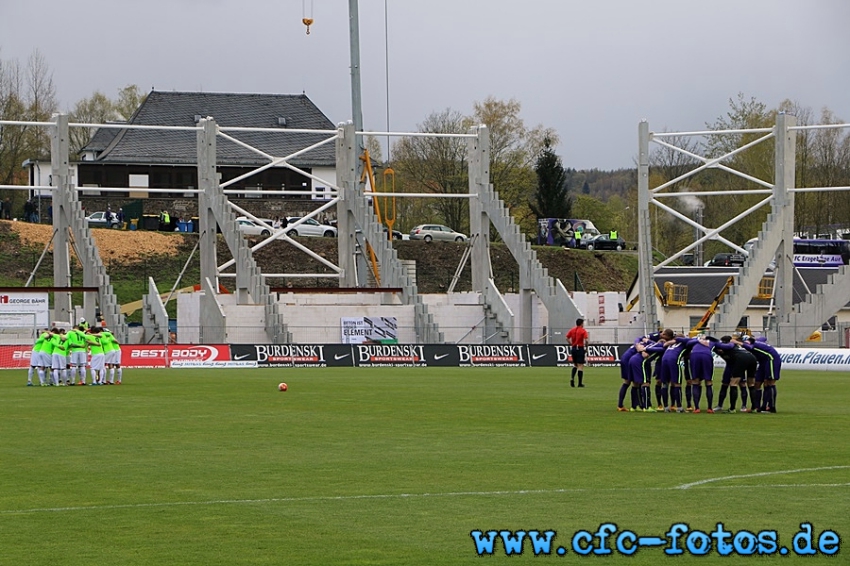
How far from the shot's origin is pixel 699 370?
25.8 m

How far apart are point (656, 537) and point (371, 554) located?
2.36 meters

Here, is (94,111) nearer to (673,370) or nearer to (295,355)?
(295,355)

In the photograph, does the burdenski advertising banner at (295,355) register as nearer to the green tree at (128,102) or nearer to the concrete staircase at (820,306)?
the concrete staircase at (820,306)

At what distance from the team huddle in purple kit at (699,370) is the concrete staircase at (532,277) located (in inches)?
1043

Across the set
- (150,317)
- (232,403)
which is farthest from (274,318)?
(232,403)

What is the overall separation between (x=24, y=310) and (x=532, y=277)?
1977 cm

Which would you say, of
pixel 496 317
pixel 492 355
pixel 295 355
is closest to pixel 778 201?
pixel 496 317

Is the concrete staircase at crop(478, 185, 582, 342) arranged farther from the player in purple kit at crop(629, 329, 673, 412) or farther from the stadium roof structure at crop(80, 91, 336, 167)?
the stadium roof structure at crop(80, 91, 336, 167)

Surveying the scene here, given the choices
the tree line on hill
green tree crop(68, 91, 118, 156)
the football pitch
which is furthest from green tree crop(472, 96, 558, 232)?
the football pitch

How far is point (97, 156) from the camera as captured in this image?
96.1 m

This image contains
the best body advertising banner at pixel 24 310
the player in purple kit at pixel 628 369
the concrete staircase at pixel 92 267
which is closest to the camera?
the player in purple kit at pixel 628 369

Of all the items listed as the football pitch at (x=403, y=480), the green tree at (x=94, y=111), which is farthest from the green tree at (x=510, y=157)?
the football pitch at (x=403, y=480)

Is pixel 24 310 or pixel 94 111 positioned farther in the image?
pixel 94 111

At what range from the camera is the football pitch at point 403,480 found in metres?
11.6
